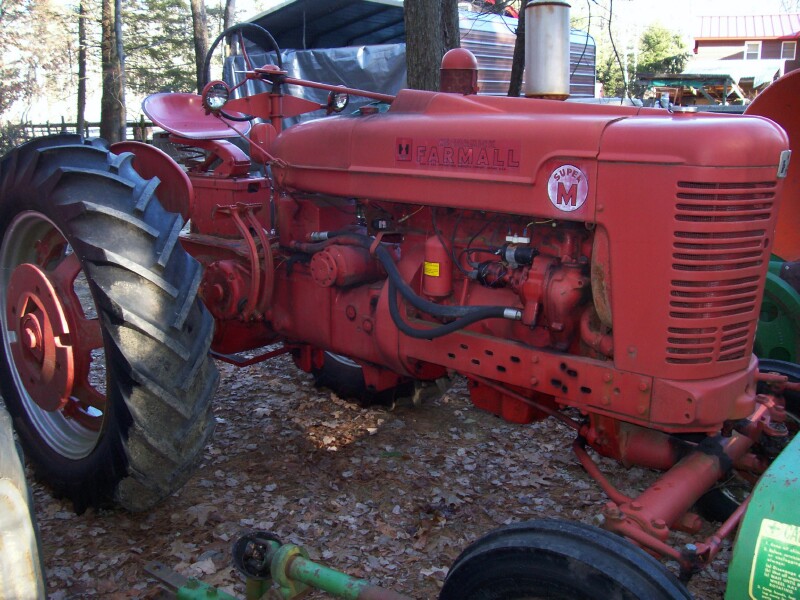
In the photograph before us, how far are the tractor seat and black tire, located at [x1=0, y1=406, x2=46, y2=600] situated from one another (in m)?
2.35

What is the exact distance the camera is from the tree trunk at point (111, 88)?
13.4 m

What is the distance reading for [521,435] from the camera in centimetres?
409

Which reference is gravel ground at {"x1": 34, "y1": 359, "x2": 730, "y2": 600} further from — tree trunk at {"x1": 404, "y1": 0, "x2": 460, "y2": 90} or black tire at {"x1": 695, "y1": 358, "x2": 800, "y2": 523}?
tree trunk at {"x1": 404, "y1": 0, "x2": 460, "y2": 90}

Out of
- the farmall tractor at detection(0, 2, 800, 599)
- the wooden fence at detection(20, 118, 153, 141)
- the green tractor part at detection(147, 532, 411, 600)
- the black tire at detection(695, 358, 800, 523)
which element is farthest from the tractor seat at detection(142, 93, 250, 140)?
the wooden fence at detection(20, 118, 153, 141)

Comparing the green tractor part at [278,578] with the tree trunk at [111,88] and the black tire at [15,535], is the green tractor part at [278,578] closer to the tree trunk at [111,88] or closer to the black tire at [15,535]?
the black tire at [15,535]

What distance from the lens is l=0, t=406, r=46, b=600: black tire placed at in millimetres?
1599

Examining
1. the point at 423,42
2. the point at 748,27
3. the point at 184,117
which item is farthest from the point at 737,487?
the point at 748,27

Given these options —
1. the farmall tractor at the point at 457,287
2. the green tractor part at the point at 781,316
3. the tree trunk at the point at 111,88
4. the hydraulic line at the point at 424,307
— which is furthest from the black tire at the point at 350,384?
the tree trunk at the point at 111,88

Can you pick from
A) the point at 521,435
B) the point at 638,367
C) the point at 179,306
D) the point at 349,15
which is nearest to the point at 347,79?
the point at 349,15

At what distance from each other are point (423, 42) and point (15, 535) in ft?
14.6

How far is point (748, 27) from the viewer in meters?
39.1

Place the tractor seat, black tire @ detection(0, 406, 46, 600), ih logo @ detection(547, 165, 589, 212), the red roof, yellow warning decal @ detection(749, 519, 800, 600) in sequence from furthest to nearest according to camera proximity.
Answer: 1. the red roof
2. the tractor seat
3. ih logo @ detection(547, 165, 589, 212)
4. yellow warning decal @ detection(749, 519, 800, 600)
5. black tire @ detection(0, 406, 46, 600)

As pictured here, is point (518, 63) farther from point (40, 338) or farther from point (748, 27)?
point (748, 27)

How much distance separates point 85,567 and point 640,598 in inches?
81.7
